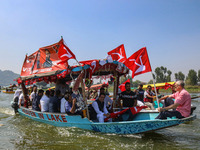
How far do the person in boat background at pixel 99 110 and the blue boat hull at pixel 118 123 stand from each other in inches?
13.5

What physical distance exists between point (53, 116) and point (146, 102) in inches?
208

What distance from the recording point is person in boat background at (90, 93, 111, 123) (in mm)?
6441

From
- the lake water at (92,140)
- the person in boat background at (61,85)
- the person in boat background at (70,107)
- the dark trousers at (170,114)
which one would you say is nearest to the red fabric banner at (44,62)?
the person in boat background at (70,107)

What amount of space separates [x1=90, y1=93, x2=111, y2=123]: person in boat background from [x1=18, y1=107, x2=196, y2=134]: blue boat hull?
1.13 ft

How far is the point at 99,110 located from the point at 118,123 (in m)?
1.11

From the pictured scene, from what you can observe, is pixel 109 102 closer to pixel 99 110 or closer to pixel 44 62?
pixel 99 110

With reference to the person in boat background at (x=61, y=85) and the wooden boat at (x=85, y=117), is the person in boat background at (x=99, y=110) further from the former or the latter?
the person in boat background at (x=61, y=85)

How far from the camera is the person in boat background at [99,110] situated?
6441 mm

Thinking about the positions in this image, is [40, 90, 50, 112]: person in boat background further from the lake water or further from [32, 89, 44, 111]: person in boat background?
the lake water

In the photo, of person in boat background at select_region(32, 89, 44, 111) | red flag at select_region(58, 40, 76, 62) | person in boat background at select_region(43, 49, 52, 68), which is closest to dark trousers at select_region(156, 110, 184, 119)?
red flag at select_region(58, 40, 76, 62)

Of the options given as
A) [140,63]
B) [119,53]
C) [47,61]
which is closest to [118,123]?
[140,63]

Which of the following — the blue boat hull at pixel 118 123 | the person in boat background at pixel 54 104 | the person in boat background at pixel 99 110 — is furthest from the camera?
the person in boat background at pixel 54 104

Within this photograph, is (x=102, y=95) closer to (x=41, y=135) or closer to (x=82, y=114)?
(x=82, y=114)

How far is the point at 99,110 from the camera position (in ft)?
21.7
